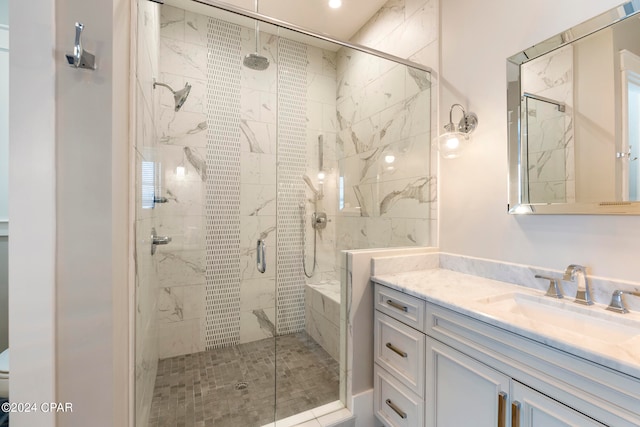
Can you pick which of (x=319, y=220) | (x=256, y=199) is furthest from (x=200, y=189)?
(x=319, y=220)

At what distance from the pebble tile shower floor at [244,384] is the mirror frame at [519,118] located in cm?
154

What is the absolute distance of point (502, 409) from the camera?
0.95m

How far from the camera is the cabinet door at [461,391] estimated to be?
0.97 metres

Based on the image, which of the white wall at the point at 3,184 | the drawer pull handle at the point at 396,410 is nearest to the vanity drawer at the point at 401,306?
the drawer pull handle at the point at 396,410


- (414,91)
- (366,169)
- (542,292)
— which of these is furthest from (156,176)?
(542,292)

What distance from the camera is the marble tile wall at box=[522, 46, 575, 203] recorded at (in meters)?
1.25

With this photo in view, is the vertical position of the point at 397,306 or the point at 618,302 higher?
the point at 618,302

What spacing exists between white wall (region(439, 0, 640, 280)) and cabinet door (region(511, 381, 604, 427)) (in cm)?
68

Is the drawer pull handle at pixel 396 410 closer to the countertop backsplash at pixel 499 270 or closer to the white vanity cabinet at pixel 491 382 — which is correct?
the white vanity cabinet at pixel 491 382

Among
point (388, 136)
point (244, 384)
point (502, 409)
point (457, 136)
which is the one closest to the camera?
point (502, 409)

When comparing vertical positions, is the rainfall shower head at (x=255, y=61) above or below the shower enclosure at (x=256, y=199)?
above

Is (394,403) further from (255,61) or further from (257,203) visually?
(255,61)

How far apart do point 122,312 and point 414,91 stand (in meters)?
2.22

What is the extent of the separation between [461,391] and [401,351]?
0.34 meters
